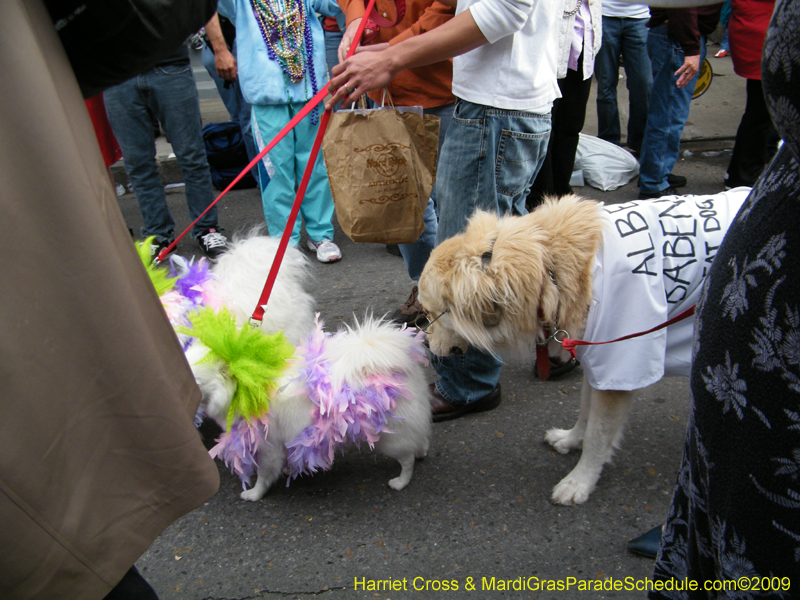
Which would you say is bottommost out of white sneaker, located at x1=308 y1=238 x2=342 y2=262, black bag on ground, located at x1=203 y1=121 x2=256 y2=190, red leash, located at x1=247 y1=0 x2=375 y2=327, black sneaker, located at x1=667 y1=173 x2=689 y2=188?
black sneaker, located at x1=667 y1=173 x2=689 y2=188

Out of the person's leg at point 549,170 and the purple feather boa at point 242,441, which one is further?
the person's leg at point 549,170

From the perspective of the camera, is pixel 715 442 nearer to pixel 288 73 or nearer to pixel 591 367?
pixel 591 367

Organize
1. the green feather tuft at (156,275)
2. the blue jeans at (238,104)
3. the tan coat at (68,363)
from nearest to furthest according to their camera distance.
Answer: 1. the tan coat at (68,363)
2. the green feather tuft at (156,275)
3. the blue jeans at (238,104)

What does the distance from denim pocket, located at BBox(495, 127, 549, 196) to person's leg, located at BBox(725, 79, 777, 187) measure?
142 inches

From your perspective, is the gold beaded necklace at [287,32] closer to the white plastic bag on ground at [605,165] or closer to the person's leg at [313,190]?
the person's leg at [313,190]

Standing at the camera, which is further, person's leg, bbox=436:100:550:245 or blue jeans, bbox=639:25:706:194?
blue jeans, bbox=639:25:706:194

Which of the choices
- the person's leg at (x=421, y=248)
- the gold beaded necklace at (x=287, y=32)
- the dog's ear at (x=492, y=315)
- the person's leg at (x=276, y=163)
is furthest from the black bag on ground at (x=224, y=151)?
the dog's ear at (x=492, y=315)

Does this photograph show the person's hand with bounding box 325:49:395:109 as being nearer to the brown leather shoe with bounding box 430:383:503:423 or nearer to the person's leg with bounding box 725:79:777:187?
the brown leather shoe with bounding box 430:383:503:423

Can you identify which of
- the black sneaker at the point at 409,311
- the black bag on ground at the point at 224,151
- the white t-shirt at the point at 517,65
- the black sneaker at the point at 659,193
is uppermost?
the white t-shirt at the point at 517,65

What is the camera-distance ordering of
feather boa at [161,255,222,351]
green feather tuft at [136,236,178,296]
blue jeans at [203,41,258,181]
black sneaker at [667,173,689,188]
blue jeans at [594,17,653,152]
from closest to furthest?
feather boa at [161,255,222,351]
green feather tuft at [136,236,178,296]
blue jeans at [203,41,258,181]
blue jeans at [594,17,653,152]
black sneaker at [667,173,689,188]

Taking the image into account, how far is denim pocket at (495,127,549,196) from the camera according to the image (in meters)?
2.09

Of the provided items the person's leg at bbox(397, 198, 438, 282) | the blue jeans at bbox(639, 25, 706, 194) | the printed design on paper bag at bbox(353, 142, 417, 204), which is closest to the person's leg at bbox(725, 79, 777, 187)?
the blue jeans at bbox(639, 25, 706, 194)

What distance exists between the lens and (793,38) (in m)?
0.56

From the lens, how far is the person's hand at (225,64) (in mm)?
4133
